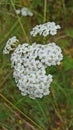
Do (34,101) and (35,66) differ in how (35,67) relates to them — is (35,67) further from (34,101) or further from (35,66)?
(34,101)

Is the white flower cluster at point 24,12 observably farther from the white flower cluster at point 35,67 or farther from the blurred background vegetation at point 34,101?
the white flower cluster at point 35,67

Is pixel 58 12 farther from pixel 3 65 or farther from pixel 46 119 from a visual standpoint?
pixel 46 119

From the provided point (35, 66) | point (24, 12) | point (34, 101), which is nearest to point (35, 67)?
point (35, 66)

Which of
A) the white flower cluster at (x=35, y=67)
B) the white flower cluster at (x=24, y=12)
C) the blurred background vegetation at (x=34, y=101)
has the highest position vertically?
the white flower cluster at (x=24, y=12)

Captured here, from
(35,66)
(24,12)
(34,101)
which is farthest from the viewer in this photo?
(24,12)

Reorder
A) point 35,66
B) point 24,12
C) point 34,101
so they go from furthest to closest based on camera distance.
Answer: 1. point 24,12
2. point 34,101
3. point 35,66

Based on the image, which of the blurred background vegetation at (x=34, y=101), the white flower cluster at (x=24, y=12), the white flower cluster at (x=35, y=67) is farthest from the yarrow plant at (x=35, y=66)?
the white flower cluster at (x=24, y=12)

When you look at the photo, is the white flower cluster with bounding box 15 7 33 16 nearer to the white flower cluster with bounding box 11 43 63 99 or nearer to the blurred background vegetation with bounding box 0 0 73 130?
the blurred background vegetation with bounding box 0 0 73 130

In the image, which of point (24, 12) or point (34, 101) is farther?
point (24, 12)

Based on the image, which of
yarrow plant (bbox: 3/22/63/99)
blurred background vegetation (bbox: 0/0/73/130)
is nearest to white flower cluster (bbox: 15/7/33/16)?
blurred background vegetation (bbox: 0/0/73/130)
